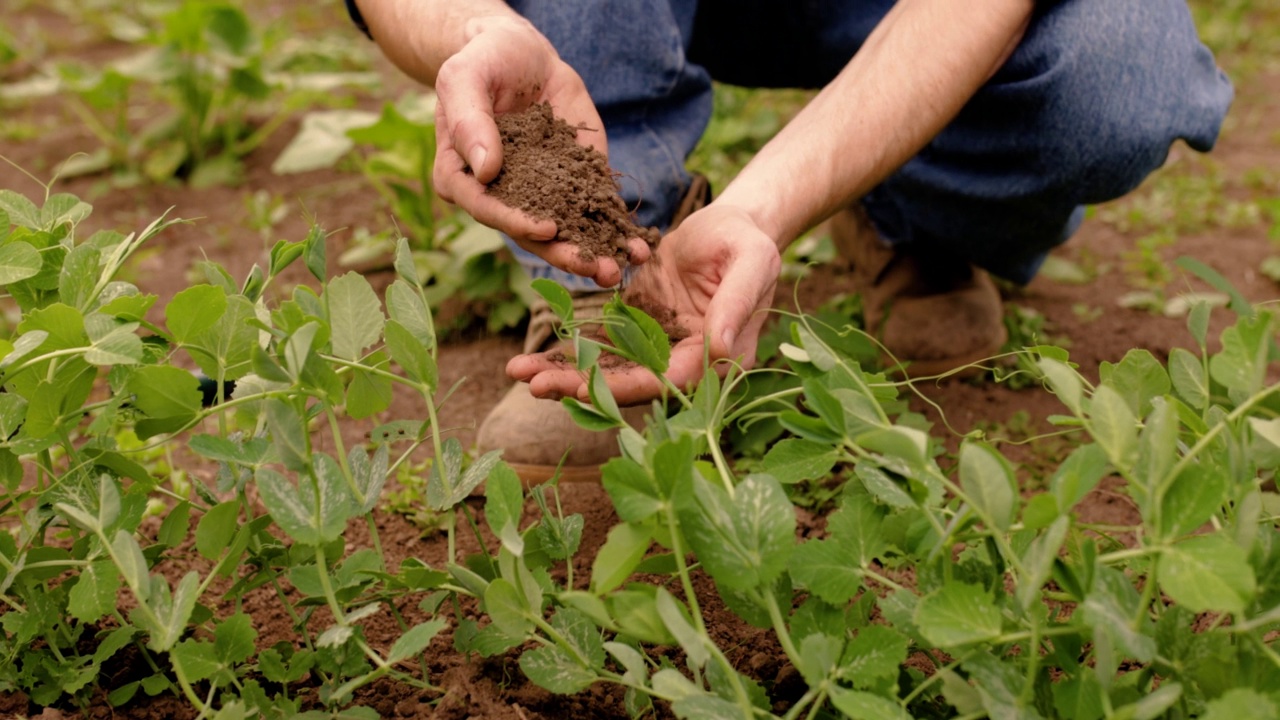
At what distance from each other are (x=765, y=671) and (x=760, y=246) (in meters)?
0.49

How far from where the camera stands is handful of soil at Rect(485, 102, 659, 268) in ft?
4.30

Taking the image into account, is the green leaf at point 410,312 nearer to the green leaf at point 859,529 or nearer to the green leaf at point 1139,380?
the green leaf at point 859,529

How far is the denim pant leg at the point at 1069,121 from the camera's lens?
1.58 metres

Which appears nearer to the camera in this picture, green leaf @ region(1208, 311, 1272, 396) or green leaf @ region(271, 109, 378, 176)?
green leaf @ region(1208, 311, 1272, 396)

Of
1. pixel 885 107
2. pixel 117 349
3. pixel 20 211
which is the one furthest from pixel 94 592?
pixel 885 107

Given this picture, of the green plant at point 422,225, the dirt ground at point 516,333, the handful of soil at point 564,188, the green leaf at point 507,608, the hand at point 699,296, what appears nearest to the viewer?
the green leaf at point 507,608

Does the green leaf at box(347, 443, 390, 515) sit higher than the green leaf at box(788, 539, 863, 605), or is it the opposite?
the green leaf at box(788, 539, 863, 605)

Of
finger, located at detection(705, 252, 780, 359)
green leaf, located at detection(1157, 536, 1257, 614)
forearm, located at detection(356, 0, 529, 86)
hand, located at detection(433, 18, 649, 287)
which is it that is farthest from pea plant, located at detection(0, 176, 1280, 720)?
forearm, located at detection(356, 0, 529, 86)

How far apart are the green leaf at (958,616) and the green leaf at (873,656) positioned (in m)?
0.06

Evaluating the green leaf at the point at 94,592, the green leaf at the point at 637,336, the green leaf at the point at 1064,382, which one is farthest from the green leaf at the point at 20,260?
the green leaf at the point at 1064,382

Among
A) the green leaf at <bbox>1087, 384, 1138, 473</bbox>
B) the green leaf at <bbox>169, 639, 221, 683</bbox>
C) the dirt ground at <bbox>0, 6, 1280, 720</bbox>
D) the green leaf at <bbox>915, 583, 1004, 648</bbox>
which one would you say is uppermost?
the green leaf at <bbox>1087, 384, 1138, 473</bbox>

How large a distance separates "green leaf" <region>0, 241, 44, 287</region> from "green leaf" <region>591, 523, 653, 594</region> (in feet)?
2.00

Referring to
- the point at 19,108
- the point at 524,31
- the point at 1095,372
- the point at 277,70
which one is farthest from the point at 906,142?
the point at 19,108

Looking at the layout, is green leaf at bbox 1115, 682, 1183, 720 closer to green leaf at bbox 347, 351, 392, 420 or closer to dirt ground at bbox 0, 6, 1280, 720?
dirt ground at bbox 0, 6, 1280, 720
